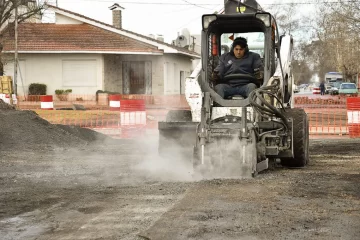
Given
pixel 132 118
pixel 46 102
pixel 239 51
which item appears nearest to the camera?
pixel 239 51

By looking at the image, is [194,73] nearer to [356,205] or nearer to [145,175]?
[145,175]

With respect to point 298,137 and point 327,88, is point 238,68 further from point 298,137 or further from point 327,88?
point 327,88

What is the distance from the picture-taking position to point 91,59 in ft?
144

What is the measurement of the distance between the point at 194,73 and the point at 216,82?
431 mm

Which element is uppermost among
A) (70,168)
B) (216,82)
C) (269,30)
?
(269,30)

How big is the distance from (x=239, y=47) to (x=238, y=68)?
362 millimetres

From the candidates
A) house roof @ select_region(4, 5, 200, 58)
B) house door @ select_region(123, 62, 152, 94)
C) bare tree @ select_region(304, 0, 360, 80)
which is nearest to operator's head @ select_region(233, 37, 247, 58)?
bare tree @ select_region(304, 0, 360, 80)

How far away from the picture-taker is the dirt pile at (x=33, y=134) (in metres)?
15.3

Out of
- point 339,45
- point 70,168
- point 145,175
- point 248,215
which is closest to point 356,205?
point 248,215

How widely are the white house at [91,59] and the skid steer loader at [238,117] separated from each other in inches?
1234

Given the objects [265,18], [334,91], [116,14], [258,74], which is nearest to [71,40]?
[116,14]

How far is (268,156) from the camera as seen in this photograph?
10.7 m

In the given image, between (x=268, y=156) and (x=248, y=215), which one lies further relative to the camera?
(x=268, y=156)

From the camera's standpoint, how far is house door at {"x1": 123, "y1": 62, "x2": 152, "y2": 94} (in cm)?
4491
